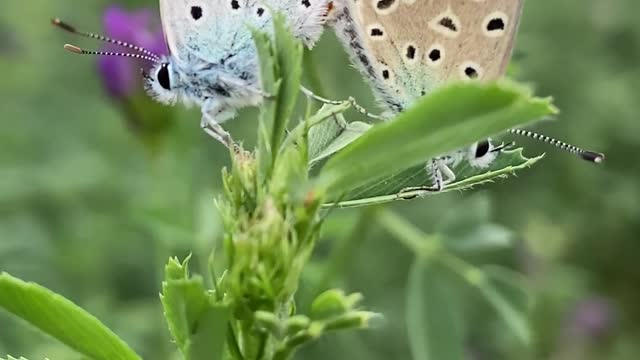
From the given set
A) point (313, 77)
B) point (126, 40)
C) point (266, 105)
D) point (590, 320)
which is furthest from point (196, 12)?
point (590, 320)

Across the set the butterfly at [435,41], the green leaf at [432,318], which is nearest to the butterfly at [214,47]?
the butterfly at [435,41]

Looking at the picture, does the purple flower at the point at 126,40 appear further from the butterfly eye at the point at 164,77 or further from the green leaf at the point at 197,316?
the green leaf at the point at 197,316

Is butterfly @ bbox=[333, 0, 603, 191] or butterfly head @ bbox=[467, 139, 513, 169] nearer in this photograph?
butterfly head @ bbox=[467, 139, 513, 169]

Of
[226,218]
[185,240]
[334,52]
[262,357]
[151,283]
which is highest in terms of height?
[334,52]

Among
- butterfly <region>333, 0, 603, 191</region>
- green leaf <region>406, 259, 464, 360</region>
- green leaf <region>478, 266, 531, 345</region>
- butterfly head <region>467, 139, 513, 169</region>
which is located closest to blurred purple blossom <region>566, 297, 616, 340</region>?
green leaf <region>478, 266, 531, 345</region>

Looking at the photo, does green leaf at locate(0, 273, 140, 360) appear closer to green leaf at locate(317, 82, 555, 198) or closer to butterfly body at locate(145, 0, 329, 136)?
green leaf at locate(317, 82, 555, 198)

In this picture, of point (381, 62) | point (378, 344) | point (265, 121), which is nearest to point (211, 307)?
point (265, 121)

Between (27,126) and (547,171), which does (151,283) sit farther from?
(547,171)

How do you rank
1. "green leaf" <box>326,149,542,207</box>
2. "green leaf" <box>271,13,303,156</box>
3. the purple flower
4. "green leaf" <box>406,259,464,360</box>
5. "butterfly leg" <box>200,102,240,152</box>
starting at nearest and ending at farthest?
1. "green leaf" <box>271,13,303,156</box>
2. "green leaf" <box>326,149,542,207</box>
3. "butterfly leg" <box>200,102,240,152</box>
4. "green leaf" <box>406,259,464,360</box>
5. the purple flower
